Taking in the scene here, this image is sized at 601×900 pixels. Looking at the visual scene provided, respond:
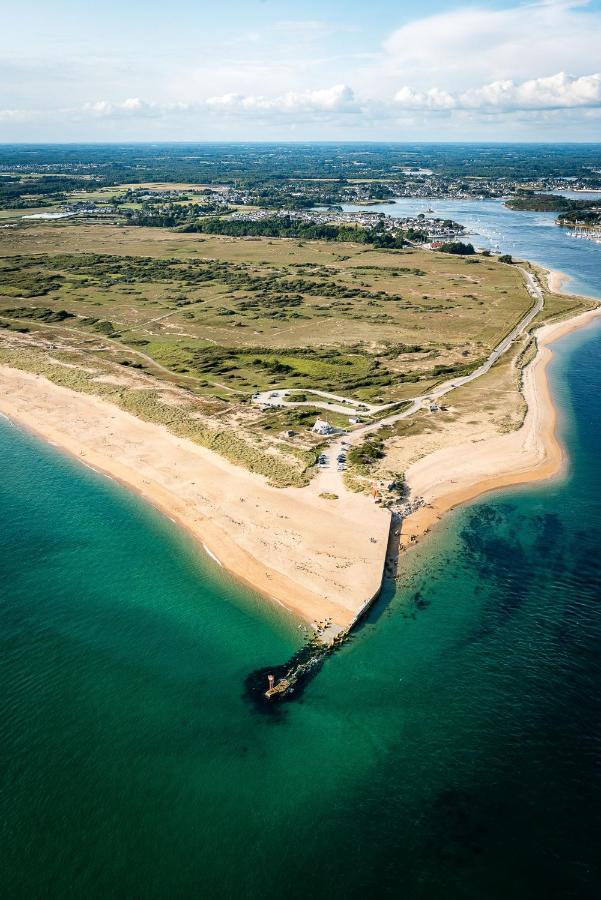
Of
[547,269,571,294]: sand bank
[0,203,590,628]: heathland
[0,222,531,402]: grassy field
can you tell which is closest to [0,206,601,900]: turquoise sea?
[0,203,590,628]: heathland

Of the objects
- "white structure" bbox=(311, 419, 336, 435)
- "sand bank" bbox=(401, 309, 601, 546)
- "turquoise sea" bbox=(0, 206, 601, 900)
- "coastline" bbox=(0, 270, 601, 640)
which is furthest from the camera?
"white structure" bbox=(311, 419, 336, 435)

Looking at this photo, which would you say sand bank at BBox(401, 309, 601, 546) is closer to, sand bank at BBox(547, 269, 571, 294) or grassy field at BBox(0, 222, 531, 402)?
grassy field at BBox(0, 222, 531, 402)

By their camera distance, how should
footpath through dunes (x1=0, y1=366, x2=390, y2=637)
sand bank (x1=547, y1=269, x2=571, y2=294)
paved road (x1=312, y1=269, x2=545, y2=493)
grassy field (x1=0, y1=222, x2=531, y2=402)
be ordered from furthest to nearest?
sand bank (x1=547, y1=269, x2=571, y2=294) < grassy field (x1=0, y1=222, x2=531, y2=402) < paved road (x1=312, y1=269, x2=545, y2=493) < footpath through dunes (x1=0, y1=366, x2=390, y2=637)

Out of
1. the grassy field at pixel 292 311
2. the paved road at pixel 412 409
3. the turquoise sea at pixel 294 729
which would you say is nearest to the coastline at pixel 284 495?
the turquoise sea at pixel 294 729

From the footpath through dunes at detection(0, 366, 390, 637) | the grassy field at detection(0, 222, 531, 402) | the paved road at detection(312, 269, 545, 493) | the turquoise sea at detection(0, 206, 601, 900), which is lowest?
the turquoise sea at detection(0, 206, 601, 900)

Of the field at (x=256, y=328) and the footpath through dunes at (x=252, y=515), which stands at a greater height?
the field at (x=256, y=328)

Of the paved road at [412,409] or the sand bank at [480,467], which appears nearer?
the sand bank at [480,467]

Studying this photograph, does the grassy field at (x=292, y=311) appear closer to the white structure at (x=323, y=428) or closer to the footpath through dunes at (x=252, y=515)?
the white structure at (x=323, y=428)
